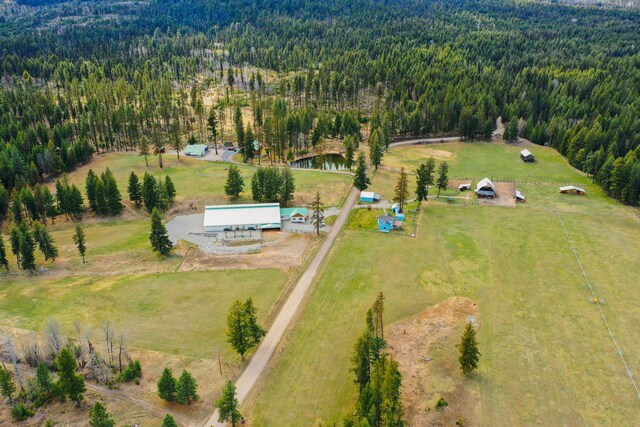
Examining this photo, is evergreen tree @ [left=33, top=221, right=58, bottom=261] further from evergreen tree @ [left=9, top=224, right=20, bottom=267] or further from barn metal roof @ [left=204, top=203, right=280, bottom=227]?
barn metal roof @ [left=204, top=203, right=280, bottom=227]

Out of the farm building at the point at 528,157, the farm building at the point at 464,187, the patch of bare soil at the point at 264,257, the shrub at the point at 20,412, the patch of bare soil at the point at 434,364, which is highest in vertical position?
the farm building at the point at 528,157

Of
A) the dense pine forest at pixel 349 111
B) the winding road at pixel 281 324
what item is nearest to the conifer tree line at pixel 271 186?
the winding road at pixel 281 324

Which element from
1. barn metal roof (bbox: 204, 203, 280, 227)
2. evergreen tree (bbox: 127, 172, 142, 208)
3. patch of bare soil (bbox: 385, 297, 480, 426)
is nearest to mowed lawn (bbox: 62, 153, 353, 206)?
evergreen tree (bbox: 127, 172, 142, 208)

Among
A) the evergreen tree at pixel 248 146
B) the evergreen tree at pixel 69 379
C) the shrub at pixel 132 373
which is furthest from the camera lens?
the evergreen tree at pixel 248 146

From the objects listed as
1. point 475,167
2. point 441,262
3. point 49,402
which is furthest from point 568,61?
point 49,402

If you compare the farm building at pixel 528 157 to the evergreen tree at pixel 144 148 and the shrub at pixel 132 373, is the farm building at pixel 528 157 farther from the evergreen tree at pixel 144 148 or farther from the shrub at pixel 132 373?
the shrub at pixel 132 373

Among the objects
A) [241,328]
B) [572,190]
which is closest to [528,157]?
[572,190]
